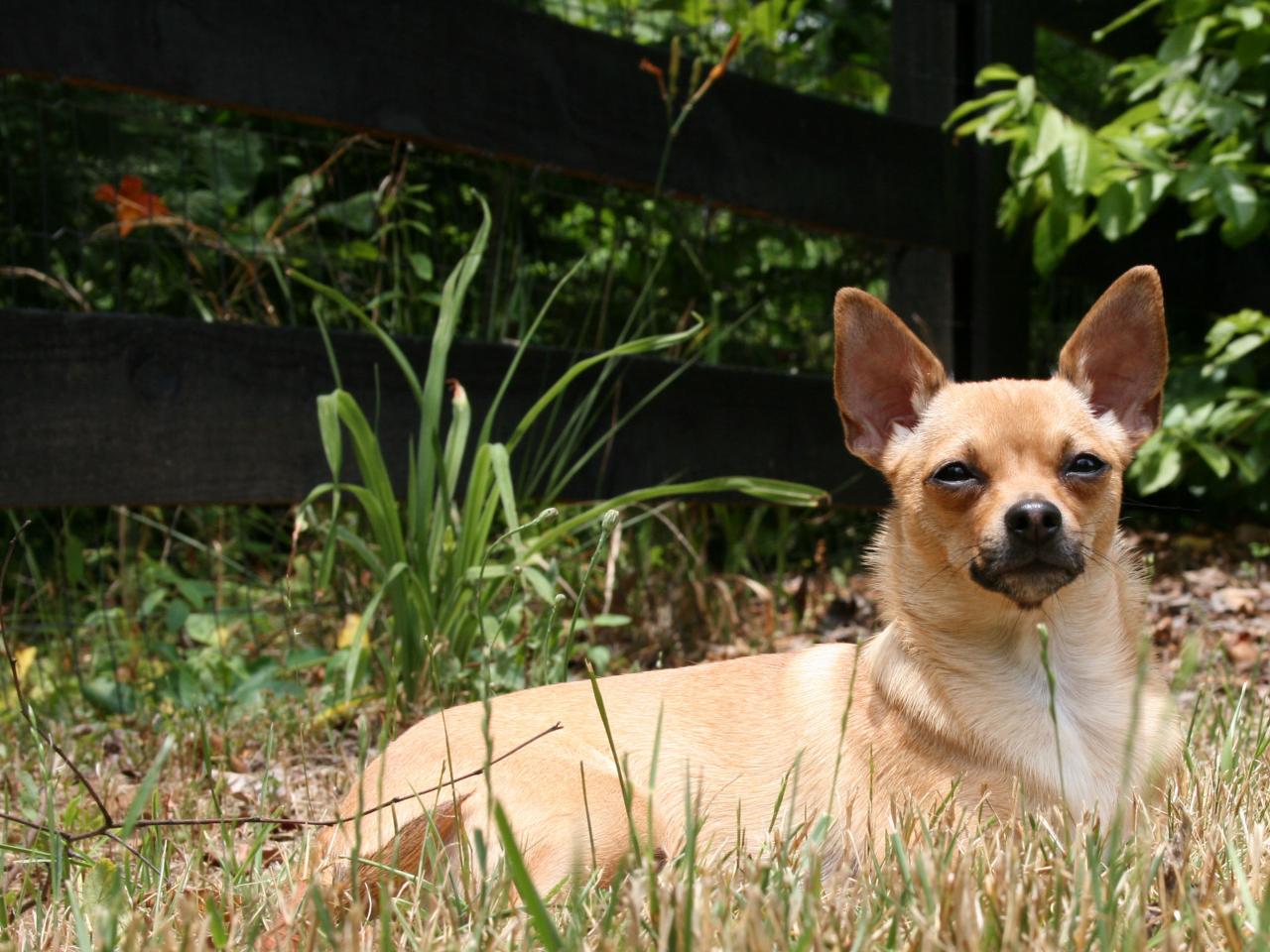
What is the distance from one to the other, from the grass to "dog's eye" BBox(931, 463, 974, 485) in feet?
1.90

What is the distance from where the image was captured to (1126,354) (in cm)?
245

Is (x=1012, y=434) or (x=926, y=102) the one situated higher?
(x=926, y=102)

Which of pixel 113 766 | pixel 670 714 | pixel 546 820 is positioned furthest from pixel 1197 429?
pixel 113 766

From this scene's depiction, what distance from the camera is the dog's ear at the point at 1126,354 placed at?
7.79ft

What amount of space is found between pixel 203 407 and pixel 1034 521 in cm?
191

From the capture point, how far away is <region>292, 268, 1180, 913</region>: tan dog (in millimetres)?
2078

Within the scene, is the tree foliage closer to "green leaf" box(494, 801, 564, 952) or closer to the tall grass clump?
the tall grass clump

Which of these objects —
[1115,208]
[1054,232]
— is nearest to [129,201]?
[1054,232]

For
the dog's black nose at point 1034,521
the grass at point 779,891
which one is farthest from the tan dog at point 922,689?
the grass at point 779,891

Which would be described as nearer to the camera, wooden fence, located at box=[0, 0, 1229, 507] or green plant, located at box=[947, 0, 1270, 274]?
wooden fence, located at box=[0, 0, 1229, 507]

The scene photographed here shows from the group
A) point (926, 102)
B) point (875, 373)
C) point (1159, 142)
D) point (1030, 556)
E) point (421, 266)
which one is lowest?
point (1030, 556)

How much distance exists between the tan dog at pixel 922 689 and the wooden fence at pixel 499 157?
1137mm

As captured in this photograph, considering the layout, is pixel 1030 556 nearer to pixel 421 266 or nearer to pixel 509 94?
pixel 509 94

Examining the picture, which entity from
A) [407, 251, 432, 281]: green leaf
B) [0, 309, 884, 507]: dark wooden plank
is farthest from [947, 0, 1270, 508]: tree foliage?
[407, 251, 432, 281]: green leaf
